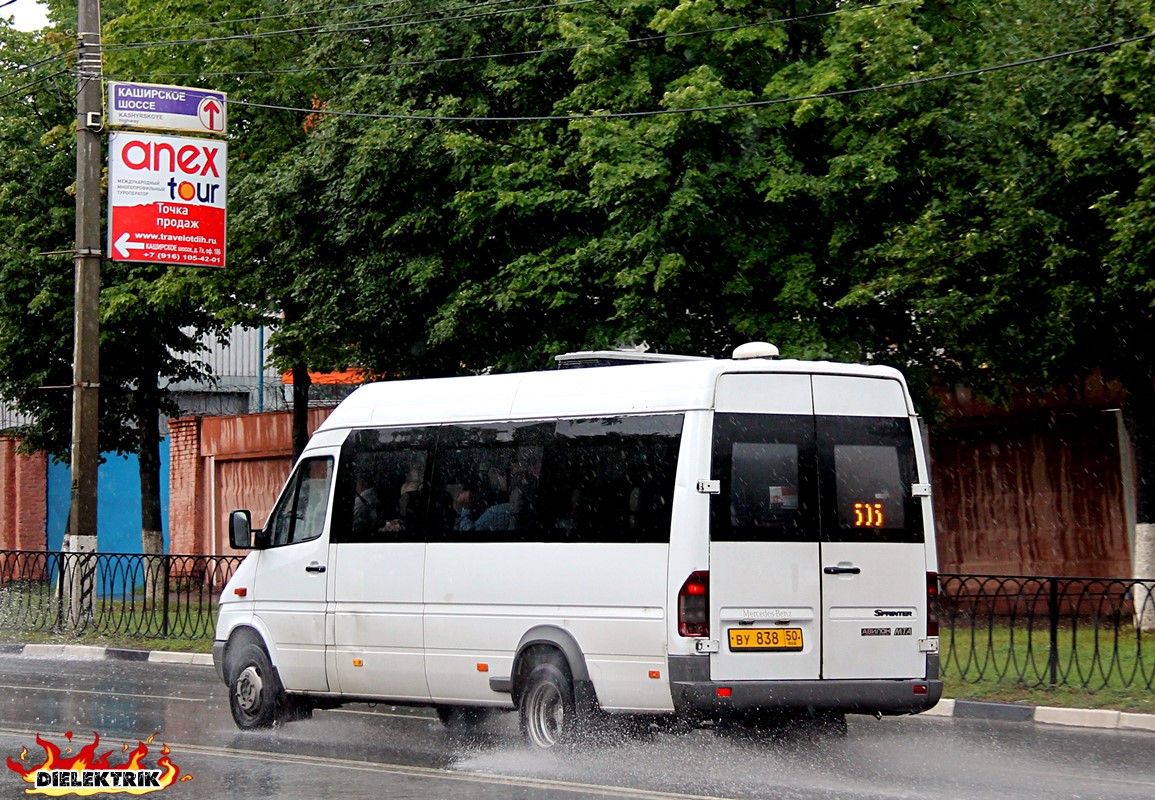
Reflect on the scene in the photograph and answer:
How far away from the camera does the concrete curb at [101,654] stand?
1995 cm

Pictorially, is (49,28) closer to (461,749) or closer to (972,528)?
(972,528)

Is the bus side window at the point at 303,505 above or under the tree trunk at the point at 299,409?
under

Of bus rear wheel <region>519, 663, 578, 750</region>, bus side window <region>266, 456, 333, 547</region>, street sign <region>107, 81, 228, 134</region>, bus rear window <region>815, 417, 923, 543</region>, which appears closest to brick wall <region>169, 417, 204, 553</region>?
street sign <region>107, 81, 228, 134</region>

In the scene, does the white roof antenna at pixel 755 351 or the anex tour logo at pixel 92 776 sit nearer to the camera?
the anex tour logo at pixel 92 776

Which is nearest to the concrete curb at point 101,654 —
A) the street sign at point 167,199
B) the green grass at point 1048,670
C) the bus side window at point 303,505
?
the street sign at point 167,199

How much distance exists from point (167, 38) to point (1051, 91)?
50.3 feet

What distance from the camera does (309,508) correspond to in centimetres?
1296

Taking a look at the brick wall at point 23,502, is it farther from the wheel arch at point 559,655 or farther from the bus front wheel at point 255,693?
the wheel arch at point 559,655

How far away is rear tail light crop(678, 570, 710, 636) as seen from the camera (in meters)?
10.0

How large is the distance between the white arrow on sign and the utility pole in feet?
6.07

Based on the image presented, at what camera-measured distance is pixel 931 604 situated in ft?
35.7

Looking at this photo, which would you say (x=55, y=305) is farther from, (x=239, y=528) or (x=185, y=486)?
(x=239, y=528)

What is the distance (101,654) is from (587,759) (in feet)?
40.3

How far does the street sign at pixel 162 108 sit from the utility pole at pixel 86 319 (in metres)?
1.79
